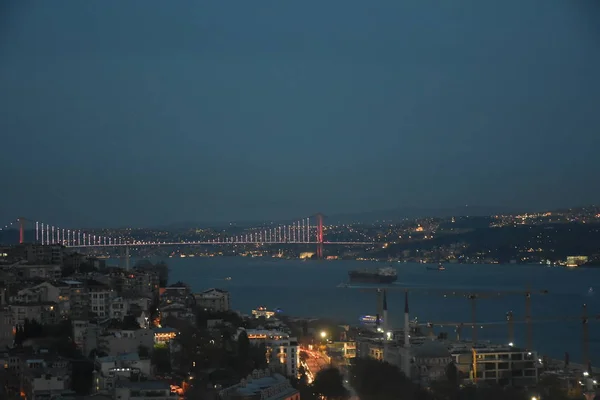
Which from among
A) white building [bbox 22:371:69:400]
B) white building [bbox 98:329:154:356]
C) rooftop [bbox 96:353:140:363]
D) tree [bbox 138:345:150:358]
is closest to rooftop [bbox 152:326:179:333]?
white building [bbox 98:329:154:356]

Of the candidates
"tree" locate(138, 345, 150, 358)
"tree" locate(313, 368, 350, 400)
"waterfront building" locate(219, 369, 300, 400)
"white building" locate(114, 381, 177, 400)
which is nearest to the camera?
"white building" locate(114, 381, 177, 400)

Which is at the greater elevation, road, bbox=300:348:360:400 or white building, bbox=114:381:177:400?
white building, bbox=114:381:177:400

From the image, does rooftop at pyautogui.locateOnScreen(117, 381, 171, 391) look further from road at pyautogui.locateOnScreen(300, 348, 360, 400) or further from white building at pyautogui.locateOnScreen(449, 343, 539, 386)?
white building at pyautogui.locateOnScreen(449, 343, 539, 386)

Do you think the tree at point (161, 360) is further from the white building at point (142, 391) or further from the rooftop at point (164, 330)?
the white building at point (142, 391)

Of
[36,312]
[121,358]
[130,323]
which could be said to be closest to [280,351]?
[130,323]

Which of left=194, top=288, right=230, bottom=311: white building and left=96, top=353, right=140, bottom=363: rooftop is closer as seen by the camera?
left=96, top=353, right=140, bottom=363: rooftop

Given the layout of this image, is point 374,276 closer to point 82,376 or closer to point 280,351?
point 280,351
